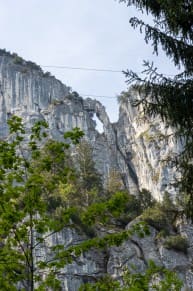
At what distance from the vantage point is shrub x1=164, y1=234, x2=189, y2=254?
30.6m

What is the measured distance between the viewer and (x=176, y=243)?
30.6m

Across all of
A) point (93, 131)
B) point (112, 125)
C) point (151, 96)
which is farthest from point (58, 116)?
point (151, 96)

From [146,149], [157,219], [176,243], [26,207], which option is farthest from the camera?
[146,149]

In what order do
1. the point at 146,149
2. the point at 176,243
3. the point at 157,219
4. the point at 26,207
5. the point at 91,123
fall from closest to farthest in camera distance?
1. the point at 26,207
2. the point at 176,243
3. the point at 157,219
4. the point at 146,149
5. the point at 91,123

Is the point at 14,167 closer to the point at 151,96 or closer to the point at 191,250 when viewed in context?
the point at 151,96

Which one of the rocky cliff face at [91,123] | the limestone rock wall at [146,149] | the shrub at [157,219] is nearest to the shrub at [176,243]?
the shrub at [157,219]

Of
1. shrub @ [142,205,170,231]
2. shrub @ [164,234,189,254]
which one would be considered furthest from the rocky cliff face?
shrub @ [164,234,189,254]

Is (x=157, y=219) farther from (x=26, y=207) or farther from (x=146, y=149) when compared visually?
(x=146, y=149)

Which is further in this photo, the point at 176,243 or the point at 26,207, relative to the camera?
the point at 176,243

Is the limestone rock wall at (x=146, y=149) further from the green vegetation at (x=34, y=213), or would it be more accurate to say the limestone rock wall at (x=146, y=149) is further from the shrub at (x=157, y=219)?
the green vegetation at (x=34, y=213)

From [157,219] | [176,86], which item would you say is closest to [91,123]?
[157,219]

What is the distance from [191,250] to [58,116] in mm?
Answer: 37706

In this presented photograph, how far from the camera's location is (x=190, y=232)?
32.6m

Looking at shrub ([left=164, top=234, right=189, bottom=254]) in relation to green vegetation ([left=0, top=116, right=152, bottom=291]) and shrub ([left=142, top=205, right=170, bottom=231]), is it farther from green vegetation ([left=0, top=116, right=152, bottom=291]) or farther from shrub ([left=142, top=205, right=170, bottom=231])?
green vegetation ([left=0, top=116, right=152, bottom=291])
